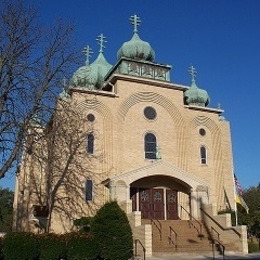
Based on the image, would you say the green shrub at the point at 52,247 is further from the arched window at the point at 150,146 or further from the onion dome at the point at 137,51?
the onion dome at the point at 137,51

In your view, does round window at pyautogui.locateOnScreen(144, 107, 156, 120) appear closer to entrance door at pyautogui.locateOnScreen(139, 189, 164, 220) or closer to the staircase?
entrance door at pyautogui.locateOnScreen(139, 189, 164, 220)

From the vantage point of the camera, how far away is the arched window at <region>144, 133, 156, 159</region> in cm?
3020

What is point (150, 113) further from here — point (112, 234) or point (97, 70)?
point (112, 234)

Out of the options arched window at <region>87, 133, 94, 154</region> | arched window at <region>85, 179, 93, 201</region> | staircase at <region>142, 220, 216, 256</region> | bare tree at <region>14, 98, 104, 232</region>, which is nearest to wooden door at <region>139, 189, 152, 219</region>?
staircase at <region>142, 220, 216, 256</region>

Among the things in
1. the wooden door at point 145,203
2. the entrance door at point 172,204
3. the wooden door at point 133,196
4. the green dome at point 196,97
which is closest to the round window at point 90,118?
the wooden door at point 133,196

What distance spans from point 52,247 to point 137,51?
868 inches

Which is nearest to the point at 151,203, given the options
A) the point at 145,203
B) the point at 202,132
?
the point at 145,203

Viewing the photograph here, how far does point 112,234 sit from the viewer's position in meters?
16.8

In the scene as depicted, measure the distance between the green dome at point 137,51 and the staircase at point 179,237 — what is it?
48.3 ft

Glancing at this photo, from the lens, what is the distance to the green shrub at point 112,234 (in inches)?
648

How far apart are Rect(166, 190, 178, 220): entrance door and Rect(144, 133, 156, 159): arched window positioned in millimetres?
2930

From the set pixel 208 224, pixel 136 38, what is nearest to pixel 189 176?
pixel 208 224

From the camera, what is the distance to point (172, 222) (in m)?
26.2

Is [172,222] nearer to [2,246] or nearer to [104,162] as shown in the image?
[104,162]
